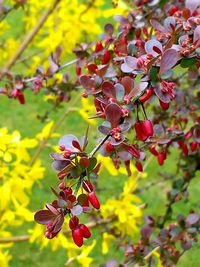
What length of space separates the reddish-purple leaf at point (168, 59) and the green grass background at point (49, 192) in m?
0.94

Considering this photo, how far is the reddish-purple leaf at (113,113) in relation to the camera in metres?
1.05

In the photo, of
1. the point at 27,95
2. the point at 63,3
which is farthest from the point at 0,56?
the point at 27,95

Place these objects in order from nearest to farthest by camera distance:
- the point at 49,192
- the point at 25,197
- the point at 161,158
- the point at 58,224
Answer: the point at 58,224 < the point at 161,158 < the point at 25,197 < the point at 49,192

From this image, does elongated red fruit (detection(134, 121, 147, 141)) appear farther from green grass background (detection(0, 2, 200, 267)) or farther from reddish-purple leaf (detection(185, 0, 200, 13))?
green grass background (detection(0, 2, 200, 267))

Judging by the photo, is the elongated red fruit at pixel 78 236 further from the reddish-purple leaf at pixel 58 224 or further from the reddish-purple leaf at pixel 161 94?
the reddish-purple leaf at pixel 161 94

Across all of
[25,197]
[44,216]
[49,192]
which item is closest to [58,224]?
[44,216]

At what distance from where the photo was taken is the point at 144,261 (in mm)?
2021

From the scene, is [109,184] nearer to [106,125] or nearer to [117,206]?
[117,206]

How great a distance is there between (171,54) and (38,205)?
123 inches

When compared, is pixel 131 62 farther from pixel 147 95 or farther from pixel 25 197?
pixel 25 197

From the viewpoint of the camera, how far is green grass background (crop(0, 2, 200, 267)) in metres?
3.43

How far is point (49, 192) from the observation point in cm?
428

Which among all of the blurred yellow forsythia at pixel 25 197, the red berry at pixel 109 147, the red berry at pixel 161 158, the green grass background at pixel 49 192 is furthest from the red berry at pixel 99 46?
the green grass background at pixel 49 192

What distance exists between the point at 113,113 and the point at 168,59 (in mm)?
133
